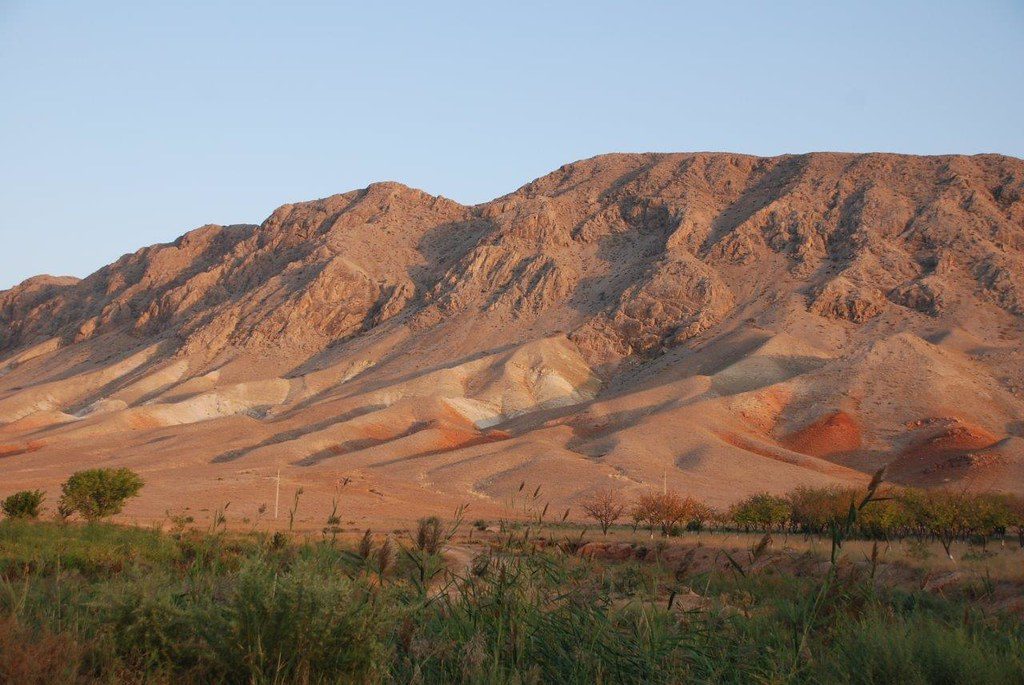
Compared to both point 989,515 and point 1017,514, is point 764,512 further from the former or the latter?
point 1017,514

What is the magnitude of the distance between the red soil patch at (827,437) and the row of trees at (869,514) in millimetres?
25762

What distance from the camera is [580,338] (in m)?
101

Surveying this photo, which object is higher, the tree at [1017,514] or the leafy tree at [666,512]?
the leafy tree at [666,512]

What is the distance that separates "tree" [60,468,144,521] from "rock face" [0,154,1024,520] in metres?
21.1

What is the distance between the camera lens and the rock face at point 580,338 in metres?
72.6

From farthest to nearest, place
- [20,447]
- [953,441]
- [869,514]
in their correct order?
[20,447]
[953,441]
[869,514]

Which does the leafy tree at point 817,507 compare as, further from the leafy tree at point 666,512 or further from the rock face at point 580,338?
the rock face at point 580,338

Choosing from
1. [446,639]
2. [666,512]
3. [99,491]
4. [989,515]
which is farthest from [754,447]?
[446,639]

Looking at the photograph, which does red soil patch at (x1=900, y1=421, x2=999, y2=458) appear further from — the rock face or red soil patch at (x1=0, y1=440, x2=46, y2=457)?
red soil patch at (x1=0, y1=440, x2=46, y2=457)

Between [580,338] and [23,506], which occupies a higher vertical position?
[580,338]

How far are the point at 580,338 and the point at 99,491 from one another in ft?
220

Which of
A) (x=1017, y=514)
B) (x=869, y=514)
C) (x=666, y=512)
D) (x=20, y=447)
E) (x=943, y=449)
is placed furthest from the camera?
(x=20, y=447)

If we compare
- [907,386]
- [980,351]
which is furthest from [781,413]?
[980,351]


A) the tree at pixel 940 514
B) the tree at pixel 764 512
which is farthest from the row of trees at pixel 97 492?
the tree at pixel 940 514
